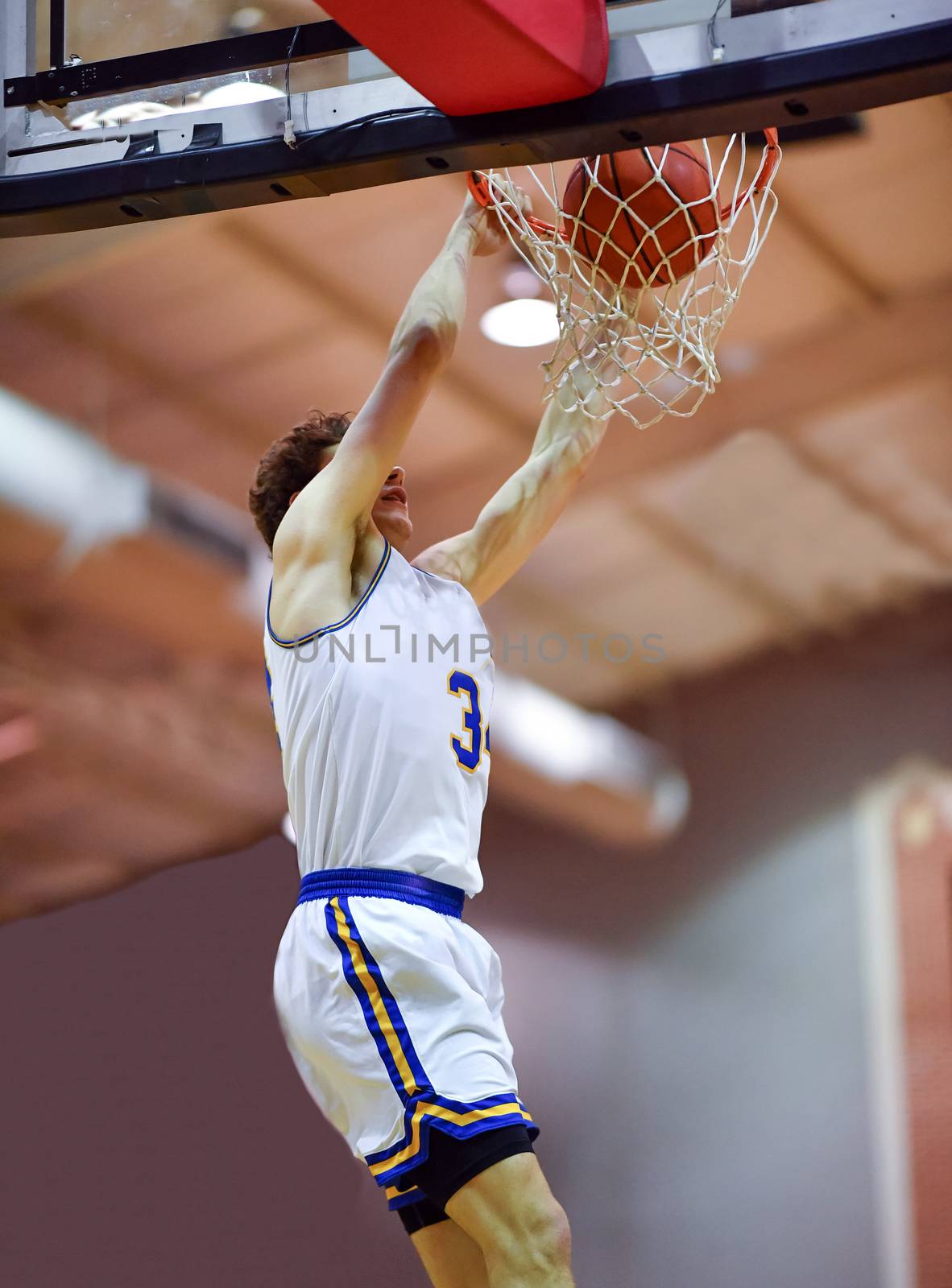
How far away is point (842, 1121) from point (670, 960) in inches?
30.0

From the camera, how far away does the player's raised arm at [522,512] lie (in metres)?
3.37

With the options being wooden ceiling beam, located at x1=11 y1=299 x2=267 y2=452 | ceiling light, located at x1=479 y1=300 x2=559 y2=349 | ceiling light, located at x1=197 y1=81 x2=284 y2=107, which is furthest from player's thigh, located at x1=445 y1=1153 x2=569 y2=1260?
wooden ceiling beam, located at x1=11 y1=299 x2=267 y2=452

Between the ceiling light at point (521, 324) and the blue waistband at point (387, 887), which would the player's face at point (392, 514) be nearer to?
the blue waistband at point (387, 887)

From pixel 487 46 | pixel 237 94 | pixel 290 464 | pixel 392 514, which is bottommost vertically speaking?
pixel 392 514

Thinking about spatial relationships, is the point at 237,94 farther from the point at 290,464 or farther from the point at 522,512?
the point at 522,512

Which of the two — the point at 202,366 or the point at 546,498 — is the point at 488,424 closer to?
the point at 202,366

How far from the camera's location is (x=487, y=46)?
8.25 ft

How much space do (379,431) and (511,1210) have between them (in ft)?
4.82

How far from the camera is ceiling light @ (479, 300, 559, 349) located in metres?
5.55

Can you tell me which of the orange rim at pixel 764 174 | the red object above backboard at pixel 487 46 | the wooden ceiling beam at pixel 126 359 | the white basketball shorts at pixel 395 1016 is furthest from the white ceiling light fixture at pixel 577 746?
the red object above backboard at pixel 487 46

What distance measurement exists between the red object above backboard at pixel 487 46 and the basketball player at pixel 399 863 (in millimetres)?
621

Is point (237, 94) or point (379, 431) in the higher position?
point (237, 94)

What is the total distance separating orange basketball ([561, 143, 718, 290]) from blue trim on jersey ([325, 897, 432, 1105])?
156cm

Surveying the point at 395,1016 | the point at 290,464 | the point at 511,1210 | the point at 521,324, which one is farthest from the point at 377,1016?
the point at 521,324
